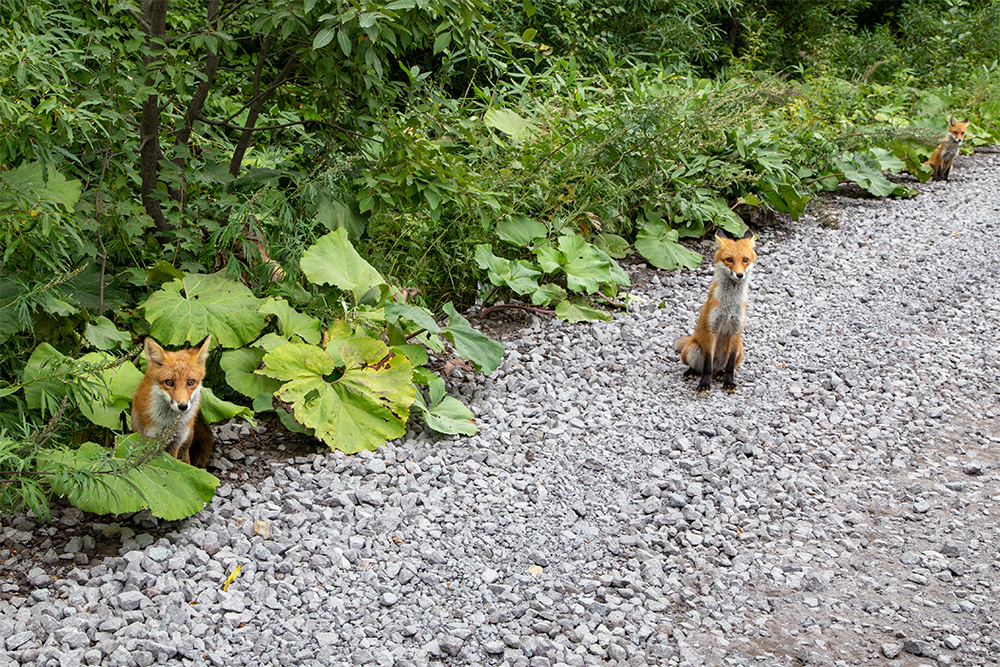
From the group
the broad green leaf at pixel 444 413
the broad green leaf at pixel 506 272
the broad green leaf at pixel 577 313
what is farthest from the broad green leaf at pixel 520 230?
the broad green leaf at pixel 444 413

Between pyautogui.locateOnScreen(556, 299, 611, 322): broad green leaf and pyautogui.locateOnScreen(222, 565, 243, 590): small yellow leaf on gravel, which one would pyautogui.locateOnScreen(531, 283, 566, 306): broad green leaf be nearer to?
pyautogui.locateOnScreen(556, 299, 611, 322): broad green leaf

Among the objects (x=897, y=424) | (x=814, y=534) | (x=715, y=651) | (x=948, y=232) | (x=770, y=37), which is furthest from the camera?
(x=770, y=37)

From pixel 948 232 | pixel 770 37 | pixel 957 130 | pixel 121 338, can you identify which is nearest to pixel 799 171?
pixel 948 232

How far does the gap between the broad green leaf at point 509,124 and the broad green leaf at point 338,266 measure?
225 centimetres

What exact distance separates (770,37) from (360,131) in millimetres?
8767

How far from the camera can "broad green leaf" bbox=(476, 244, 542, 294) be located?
495 cm

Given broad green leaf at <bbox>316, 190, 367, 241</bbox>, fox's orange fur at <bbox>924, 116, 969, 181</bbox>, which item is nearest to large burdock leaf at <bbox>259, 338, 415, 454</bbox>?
broad green leaf at <bbox>316, 190, 367, 241</bbox>

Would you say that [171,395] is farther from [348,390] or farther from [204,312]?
[348,390]

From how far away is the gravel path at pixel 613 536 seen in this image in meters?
2.70

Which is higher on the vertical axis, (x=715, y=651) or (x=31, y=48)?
(x=31, y=48)

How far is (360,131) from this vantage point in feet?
14.3

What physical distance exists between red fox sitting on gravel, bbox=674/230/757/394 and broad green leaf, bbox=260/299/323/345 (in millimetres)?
2079

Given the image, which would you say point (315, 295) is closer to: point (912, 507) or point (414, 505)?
point (414, 505)

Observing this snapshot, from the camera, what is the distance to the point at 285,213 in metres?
4.05
